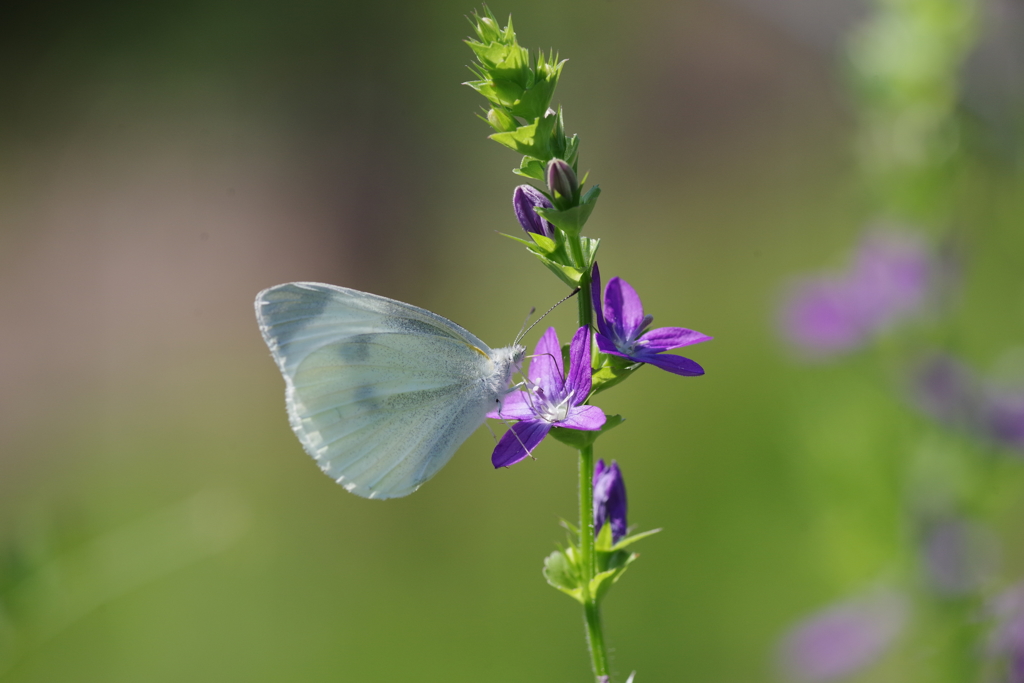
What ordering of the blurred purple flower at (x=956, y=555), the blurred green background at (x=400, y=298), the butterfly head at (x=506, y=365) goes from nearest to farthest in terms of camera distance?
the butterfly head at (x=506, y=365)
the blurred purple flower at (x=956, y=555)
the blurred green background at (x=400, y=298)

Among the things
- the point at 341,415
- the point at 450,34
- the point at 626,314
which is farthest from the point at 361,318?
the point at 450,34

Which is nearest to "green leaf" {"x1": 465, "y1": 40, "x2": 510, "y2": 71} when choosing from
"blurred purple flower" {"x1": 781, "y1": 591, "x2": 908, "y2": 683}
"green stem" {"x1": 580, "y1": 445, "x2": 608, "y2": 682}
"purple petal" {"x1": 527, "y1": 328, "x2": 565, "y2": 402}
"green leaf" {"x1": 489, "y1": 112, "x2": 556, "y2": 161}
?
"green leaf" {"x1": 489, "y1": 112, "x2": 556, "y2": 161}

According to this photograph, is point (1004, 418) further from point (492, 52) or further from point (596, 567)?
point (492, 52)

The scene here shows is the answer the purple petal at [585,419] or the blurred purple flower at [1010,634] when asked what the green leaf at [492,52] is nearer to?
the purple petal at [585,419]

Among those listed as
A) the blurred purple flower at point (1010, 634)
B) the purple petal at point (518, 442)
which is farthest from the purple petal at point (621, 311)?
the blurred purple flower at point (1010, 634)

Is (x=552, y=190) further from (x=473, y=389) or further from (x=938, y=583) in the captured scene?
(x=938, y=583)

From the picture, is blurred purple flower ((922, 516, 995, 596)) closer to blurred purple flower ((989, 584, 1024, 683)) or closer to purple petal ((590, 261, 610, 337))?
blurred purple flower ((989, 584, 1024, 683))
